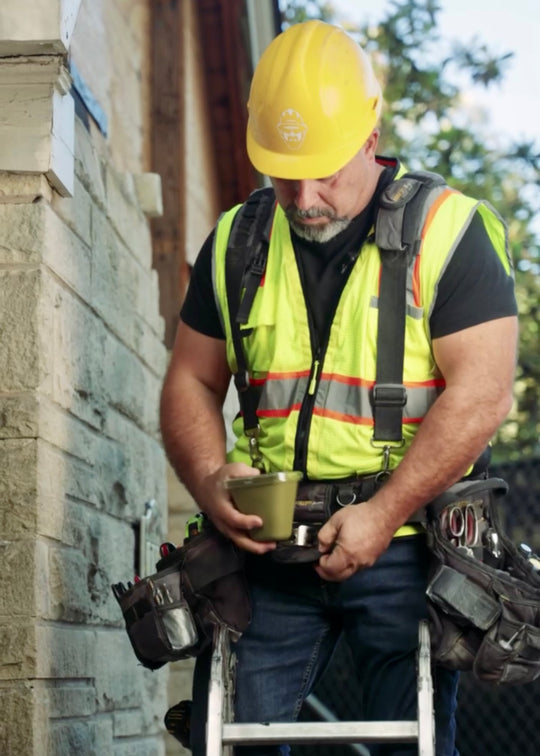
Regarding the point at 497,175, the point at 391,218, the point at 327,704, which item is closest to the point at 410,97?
the point at 497,175

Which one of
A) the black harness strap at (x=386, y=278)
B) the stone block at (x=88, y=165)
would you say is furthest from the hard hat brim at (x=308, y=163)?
the stone block at (x=88, y=165)

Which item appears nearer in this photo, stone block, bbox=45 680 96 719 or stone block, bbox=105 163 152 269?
stone block, bbox=45 680 96 719

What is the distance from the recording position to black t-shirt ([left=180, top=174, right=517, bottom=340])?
333 cm

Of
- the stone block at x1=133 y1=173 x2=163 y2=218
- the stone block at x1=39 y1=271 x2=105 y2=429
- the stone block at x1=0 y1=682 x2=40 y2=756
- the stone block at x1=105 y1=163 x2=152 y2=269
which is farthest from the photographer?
the stone block at x1=133 y1=173 x2=163 y2=218

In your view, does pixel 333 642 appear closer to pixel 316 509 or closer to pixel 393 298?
pixel 316 509

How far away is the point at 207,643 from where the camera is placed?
11.3 ft

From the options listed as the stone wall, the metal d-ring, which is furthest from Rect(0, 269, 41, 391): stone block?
the metal d-ring

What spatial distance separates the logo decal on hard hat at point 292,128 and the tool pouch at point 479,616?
3.23 feet

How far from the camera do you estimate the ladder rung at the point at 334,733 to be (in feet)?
10.3

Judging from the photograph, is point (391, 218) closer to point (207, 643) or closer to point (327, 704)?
point (207, 643)

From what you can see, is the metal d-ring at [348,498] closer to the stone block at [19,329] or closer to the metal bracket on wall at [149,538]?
the stone block at [19,329]

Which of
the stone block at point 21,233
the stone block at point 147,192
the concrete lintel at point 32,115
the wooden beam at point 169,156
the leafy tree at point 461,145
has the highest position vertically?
the leafy tree at point 461,145

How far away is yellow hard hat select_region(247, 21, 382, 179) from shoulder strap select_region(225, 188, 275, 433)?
22 centimetres

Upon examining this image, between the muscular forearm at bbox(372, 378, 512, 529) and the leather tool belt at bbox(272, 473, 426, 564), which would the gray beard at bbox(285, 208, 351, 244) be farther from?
the leather tool belt at bbox(272, 473, 426, 564)
